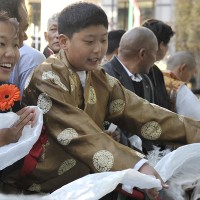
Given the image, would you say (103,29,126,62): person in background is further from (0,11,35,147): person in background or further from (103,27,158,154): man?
(0,11,35,147): person in background

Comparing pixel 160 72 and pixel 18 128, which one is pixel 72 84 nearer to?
pixel 18 128

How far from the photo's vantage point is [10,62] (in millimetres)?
2234

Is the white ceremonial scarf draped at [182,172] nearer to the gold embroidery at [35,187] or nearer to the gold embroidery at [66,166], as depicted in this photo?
the gold embroidery at [66,166]

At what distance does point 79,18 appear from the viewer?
7.75 ft

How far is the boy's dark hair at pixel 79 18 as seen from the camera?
236 centimetres

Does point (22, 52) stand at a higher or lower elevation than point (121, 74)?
higher

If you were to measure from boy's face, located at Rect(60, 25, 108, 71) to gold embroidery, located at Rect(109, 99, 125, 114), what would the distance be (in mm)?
275

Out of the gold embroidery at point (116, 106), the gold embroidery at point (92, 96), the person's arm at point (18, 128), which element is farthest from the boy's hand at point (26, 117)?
the gold embroidery at point (116, 106)

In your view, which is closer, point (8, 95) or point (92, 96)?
point (8, 95)

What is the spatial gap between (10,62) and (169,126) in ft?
2.82

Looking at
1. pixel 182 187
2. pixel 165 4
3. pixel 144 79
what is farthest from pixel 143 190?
pixel 165 4

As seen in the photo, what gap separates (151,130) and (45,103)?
0.62m

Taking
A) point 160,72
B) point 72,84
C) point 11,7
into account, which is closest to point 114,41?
point 160,72

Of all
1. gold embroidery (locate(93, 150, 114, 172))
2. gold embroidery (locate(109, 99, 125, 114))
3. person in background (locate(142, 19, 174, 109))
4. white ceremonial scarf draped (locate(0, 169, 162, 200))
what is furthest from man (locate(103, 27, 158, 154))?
white ceremonial scarf draped (locate(0, 169, 162, 200))
